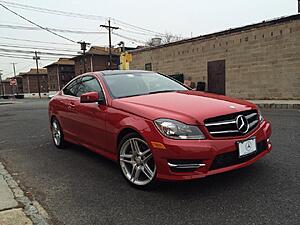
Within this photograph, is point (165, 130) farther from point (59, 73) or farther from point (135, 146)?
point (59, 73)

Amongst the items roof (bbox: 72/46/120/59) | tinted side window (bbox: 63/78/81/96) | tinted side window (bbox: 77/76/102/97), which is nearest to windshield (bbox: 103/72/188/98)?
tinted side window (bbox: 77/76/102/97)

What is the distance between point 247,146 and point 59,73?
2962 inches

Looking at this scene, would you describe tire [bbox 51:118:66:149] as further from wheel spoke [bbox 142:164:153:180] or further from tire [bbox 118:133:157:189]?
wheel spoke [bbox 142:164:153:180]

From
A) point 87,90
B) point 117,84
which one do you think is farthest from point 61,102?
point 117,84

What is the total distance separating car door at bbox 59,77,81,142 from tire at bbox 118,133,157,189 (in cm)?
151

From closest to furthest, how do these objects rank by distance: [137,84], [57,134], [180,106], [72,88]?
Result: [180,106]
[137,84]
[72,88]
[57,134]

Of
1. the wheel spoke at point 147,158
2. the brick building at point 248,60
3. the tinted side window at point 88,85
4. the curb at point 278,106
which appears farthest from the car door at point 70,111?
the brick building at point 248,60

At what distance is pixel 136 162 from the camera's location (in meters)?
3.46

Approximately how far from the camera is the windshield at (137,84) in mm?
4129

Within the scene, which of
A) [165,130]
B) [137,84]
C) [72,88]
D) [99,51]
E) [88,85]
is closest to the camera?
[165,130]

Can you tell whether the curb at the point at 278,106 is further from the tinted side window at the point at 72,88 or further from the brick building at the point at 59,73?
the brick building at the point at 59,73

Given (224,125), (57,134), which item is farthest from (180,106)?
(57,134)

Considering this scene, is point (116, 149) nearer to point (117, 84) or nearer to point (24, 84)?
point (117, 84)

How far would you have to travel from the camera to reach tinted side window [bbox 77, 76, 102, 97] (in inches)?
175
